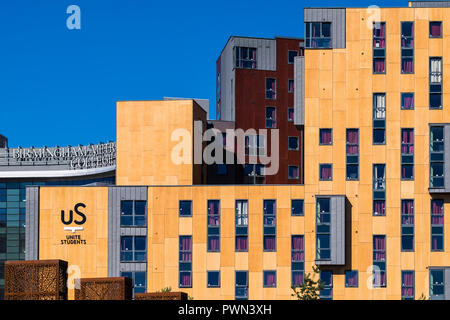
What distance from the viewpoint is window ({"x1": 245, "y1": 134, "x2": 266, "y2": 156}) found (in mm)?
102562

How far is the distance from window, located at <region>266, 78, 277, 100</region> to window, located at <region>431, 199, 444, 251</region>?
31.8m

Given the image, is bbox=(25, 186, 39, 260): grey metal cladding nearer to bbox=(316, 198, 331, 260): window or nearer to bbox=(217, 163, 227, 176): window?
bbox=(217, 163, 227, 176): window

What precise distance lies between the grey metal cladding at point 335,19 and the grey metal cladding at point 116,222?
22.1 m

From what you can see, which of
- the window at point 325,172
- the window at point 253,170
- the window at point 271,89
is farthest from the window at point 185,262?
the window at point 271,89

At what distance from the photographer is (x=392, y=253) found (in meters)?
80.0

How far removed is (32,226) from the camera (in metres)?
81.3

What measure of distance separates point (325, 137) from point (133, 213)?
18967 mm

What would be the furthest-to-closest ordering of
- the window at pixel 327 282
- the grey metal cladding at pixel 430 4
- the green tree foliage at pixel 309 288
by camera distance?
the grey metal cladding at pixel 430 4 < the window at pixel 327 282 < the green tree foliage at pixel 309 288

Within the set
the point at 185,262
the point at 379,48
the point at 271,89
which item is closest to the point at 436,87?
the point at 379,48

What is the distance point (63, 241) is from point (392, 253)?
97.6 ft

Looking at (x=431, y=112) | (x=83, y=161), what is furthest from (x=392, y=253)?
(x=83, y=161)

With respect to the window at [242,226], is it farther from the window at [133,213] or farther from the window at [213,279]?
the window at [133,213]

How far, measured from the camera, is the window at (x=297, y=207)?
80.6 meters

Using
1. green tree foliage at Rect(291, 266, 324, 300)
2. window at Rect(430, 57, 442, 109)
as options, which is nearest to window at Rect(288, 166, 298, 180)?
window at Rect(430, 57, 442, 109)
